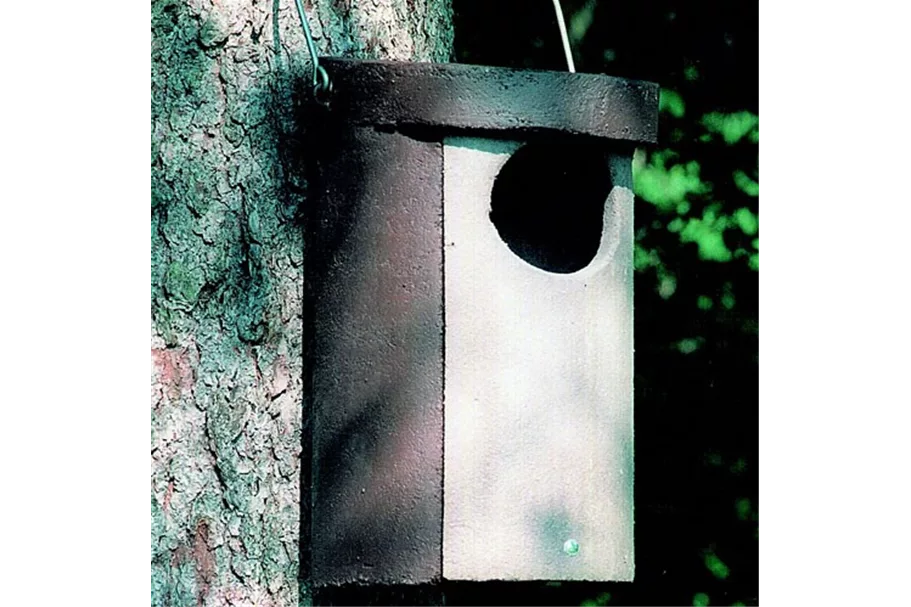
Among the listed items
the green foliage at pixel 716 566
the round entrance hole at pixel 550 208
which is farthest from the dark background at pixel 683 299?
the round entrance hole at pixel 550 208

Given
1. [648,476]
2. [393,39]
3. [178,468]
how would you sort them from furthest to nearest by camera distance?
[648,476]
[393,39]
[178,468]

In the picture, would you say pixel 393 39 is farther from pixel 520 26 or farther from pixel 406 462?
pixel 520 26

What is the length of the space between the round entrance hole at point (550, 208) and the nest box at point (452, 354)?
239 millimetres

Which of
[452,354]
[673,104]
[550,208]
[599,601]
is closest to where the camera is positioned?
[452,354]

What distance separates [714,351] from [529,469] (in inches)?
60.0

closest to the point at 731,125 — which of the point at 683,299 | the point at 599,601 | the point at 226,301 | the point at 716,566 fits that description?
the point at 683,299

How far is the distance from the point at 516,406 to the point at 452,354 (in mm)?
126

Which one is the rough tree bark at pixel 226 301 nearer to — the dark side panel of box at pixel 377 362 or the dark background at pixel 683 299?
the dark side panel of box at pixel 377 362

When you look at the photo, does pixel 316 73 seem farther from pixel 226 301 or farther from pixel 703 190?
pixel 703 190

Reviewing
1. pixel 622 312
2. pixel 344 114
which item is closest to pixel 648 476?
pixel 622 312

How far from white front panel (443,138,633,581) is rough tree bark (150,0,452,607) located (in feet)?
0.87

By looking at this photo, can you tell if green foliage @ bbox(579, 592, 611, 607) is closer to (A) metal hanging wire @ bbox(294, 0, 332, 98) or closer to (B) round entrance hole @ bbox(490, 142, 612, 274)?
(B) round entrance hole @ bbox(490, 142, 612, 274)

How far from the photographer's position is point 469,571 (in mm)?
2229

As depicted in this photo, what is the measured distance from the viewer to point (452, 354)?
223 centimetres
